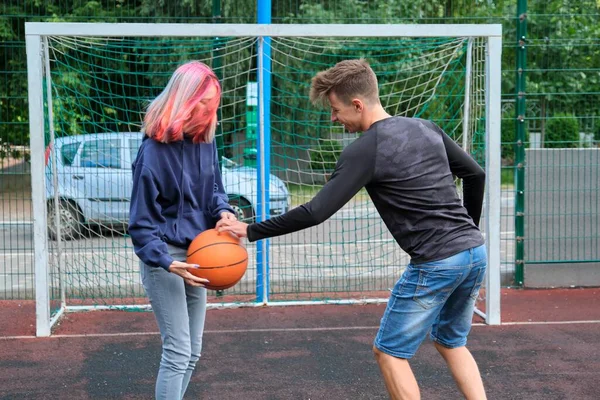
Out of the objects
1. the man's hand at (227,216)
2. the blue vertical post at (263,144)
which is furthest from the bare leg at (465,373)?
the blue vertical post at (263,144)

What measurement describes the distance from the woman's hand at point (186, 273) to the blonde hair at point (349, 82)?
1.06 m

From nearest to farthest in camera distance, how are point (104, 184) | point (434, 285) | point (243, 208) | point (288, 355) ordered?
point (434, 285) < point (288, 355) < point (243, 208) < point (104, 184)

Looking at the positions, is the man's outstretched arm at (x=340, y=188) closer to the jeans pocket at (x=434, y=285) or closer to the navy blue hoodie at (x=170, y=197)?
the navy blue hoodie at (x=170, y=197)

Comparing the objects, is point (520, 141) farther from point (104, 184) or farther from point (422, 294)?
point (422, 294)

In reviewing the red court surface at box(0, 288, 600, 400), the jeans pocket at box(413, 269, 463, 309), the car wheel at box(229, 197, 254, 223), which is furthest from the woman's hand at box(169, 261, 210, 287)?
the car wheel at box(229, 197, 254, 223)

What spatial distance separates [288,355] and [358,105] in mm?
2719

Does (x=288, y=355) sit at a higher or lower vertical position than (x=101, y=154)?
lower

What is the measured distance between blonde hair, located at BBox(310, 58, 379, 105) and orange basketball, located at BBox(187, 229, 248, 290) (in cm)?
88

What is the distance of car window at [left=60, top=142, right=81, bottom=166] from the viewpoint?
7.16 meters

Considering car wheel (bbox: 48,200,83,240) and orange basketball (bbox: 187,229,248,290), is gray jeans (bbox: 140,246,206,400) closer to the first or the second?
orange basketball (bbox: 187,229,248,290)

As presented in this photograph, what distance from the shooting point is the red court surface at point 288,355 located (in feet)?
16.2

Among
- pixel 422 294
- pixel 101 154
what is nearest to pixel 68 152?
pixel 101 154

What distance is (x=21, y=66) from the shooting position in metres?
7.53

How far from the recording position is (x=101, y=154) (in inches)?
296
